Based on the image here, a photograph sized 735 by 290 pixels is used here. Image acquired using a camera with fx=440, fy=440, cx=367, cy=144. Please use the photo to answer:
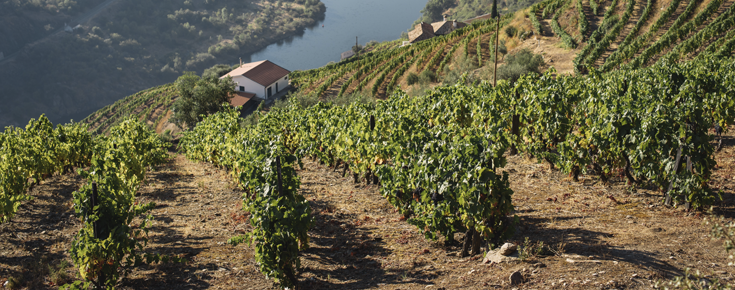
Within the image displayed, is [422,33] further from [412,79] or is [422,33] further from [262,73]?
[412,79]

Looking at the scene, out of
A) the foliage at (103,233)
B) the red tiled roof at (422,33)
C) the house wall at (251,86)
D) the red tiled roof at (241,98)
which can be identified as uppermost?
the red tiled roof at (422,33)

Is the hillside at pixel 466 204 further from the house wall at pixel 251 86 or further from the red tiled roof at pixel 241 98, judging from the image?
the house wall at pixel 251 86

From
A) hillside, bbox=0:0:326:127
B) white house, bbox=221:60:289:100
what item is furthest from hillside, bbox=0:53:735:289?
hillside, bbox=0:0:326:127

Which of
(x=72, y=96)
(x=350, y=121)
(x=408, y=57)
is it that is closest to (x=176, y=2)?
(x=72, y=96)

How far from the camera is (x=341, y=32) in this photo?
480ft

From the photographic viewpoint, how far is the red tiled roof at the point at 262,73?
2343 inches

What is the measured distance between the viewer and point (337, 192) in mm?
13273

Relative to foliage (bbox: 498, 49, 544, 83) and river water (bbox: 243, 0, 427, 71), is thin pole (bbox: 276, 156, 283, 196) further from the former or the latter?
river water (bbox: 243, 0, 427, 71)

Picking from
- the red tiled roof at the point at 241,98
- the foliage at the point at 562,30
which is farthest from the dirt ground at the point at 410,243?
the red tiled roof at the point at 241,98

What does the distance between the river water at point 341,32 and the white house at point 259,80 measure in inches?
1934

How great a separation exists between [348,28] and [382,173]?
146 meters

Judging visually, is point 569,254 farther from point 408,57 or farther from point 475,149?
point 408,57

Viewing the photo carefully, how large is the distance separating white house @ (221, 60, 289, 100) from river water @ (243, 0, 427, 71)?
161ft

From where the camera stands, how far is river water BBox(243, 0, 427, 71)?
406ft
